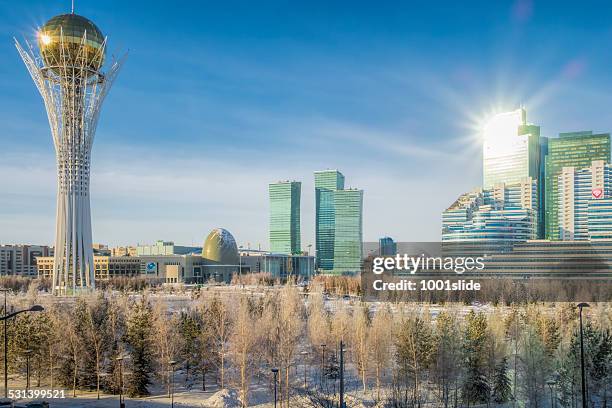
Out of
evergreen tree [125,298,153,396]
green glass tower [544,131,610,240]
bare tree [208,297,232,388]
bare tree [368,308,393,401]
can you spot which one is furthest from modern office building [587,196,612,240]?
evergreen tree [125,298,153,396]

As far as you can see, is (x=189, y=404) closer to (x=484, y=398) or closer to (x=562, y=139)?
(x=484, y=398)

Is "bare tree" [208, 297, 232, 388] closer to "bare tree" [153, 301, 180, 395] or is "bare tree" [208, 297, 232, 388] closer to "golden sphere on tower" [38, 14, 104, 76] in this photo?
"bare tree" [153, 301, 180, 395]

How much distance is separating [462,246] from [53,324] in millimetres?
113872

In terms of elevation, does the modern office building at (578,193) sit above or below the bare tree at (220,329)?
above

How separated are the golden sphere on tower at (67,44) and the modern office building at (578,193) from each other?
133m

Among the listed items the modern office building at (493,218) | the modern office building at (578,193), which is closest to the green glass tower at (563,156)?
the modern office building at (578,193)

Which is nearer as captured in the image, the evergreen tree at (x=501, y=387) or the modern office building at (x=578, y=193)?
the evergreen tree at (x=501, y=387)

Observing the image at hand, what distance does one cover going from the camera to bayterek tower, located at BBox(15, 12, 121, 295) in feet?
253

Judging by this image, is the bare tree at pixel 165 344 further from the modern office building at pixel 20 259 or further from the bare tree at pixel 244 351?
the modern office building at pixel 20 259

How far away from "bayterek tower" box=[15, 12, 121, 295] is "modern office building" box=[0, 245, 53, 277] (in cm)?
9112

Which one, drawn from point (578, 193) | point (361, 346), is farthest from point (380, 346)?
point (578, 193)

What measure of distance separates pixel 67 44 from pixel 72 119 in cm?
1013

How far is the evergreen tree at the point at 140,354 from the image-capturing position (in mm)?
36406

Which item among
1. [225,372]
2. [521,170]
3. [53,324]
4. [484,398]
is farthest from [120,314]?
[521,170]
